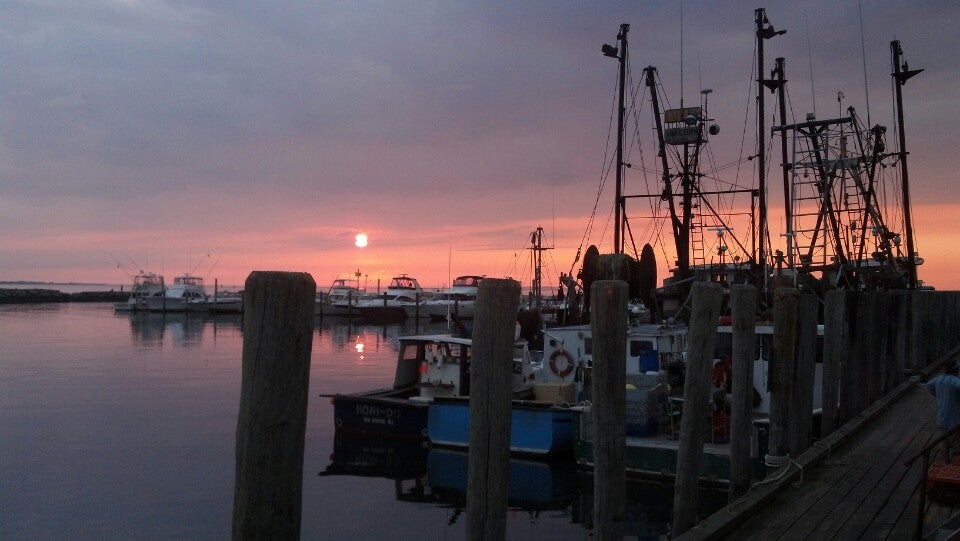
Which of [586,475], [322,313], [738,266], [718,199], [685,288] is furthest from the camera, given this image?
[322,313]

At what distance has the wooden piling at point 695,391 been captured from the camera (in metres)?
8.57

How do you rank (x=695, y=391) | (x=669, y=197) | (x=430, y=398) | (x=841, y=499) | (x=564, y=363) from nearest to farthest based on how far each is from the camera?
(x=695, y=391)
(x=841, y=499)
(x=430, y=398)
(x=564, y=363)
(x=669, y=197)

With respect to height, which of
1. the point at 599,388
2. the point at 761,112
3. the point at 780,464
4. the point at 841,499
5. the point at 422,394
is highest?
the point at 761,112

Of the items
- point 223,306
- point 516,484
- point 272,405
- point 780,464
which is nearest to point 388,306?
point 223,306

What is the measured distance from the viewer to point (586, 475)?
18.5m

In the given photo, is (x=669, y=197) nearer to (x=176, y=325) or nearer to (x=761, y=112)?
(x=761, y=112)

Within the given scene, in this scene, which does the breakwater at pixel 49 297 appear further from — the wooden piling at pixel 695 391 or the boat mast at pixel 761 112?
the wooden piling at pixel 695 391

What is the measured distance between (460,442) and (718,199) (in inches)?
694

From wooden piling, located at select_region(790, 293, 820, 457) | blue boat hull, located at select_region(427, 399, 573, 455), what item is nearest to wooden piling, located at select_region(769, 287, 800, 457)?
wooden piling, located at select_region(790, 293, 820, 457)

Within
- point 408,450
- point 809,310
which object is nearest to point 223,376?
point 408,450

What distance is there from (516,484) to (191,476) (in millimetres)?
7662

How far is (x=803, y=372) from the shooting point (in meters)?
10.7

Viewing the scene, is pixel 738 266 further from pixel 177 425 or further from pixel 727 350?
pixel 177 425

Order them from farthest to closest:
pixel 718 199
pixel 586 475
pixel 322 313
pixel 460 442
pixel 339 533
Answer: pixel 322 313
pixel 718 199
pixel 460 442
pixel 586 475
pixel 339 533
